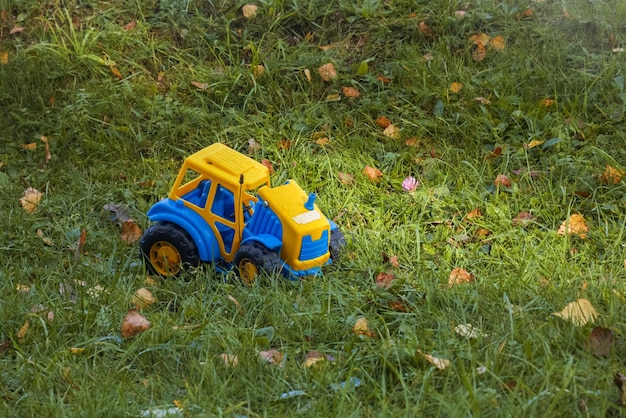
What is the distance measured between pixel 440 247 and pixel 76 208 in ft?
6.82

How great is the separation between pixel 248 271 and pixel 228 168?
0.51 m

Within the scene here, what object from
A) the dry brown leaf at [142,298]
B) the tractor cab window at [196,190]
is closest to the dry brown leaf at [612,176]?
the tractor cab window at [196,190]

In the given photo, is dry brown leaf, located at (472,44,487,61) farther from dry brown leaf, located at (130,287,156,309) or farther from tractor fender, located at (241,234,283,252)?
dry brown leaf, located at (130,287,156,309)

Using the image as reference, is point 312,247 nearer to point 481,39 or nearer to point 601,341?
point 601,341

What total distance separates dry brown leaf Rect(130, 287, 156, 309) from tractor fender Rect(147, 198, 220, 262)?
36cm

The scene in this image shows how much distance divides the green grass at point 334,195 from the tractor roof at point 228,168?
466 millimetres

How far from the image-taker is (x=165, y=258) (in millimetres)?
4223

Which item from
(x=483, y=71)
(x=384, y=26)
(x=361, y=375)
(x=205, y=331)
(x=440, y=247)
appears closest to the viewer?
(x=361, y=375)

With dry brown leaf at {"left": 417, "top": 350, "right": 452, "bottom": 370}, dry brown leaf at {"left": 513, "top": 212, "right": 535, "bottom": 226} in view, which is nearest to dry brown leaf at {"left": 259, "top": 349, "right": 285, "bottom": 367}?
dry brown leaf at {"left": 417, "top": 350, "right": 452, "bottom": 370}

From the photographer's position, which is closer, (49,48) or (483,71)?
(483,71)

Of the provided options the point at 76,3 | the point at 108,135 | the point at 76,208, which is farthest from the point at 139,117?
the point at 76,3

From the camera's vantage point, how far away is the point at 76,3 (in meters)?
6.34

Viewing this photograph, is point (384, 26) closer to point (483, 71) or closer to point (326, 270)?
point (483, 71)

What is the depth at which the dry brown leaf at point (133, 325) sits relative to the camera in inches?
140
